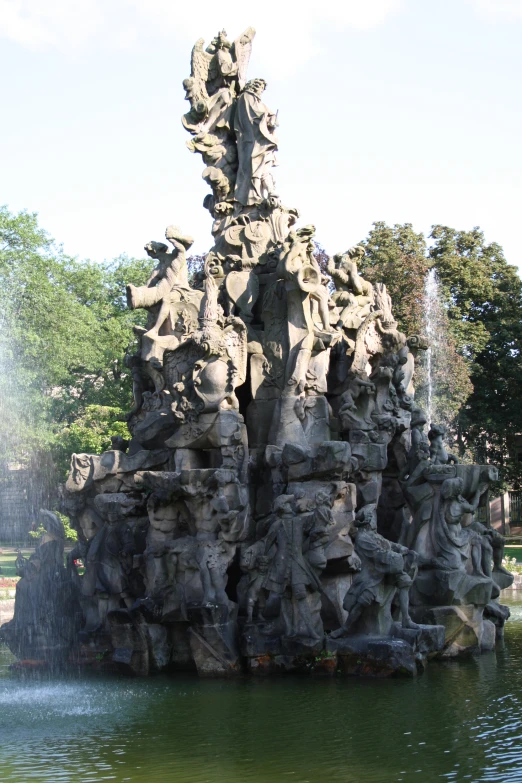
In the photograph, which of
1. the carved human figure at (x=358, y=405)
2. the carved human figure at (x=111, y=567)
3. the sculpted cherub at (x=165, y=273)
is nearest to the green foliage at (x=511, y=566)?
the carved human figure at (x=358, y=405)

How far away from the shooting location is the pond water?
10805 mm

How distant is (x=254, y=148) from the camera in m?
20.4

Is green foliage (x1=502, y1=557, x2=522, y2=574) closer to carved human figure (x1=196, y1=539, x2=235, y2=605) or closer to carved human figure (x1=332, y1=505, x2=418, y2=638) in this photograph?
carved human figure (x1=332, y1=505, x2=418, y2=638)

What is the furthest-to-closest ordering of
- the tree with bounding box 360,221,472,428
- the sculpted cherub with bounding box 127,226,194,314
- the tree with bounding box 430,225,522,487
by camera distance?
the tree with bounding box 430,225,522,487, the tree with bounding box 360,221,472,428, the sculpted cherub with bounding box 127,226,194,314

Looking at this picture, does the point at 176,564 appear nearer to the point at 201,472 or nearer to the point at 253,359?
the point at 201,472

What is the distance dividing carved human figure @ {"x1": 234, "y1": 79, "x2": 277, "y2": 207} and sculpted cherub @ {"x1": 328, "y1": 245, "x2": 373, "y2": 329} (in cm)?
173

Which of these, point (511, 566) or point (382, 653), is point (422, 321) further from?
point (382, 653)

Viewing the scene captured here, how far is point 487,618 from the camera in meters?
18.2

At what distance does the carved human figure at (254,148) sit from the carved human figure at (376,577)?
728 cm

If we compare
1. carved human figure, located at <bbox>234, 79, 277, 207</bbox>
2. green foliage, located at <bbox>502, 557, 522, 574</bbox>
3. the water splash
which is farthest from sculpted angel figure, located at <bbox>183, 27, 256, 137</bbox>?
the water splash

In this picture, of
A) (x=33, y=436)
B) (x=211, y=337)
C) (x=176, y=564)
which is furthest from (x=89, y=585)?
(x=33, y=436)

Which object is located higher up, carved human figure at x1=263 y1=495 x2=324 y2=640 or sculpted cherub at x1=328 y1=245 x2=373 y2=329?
sculpted cherub at x1=328 y1=245 x2=373 y2=329

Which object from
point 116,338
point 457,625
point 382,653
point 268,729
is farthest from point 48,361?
point 268,729

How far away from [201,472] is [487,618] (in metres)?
5.33
